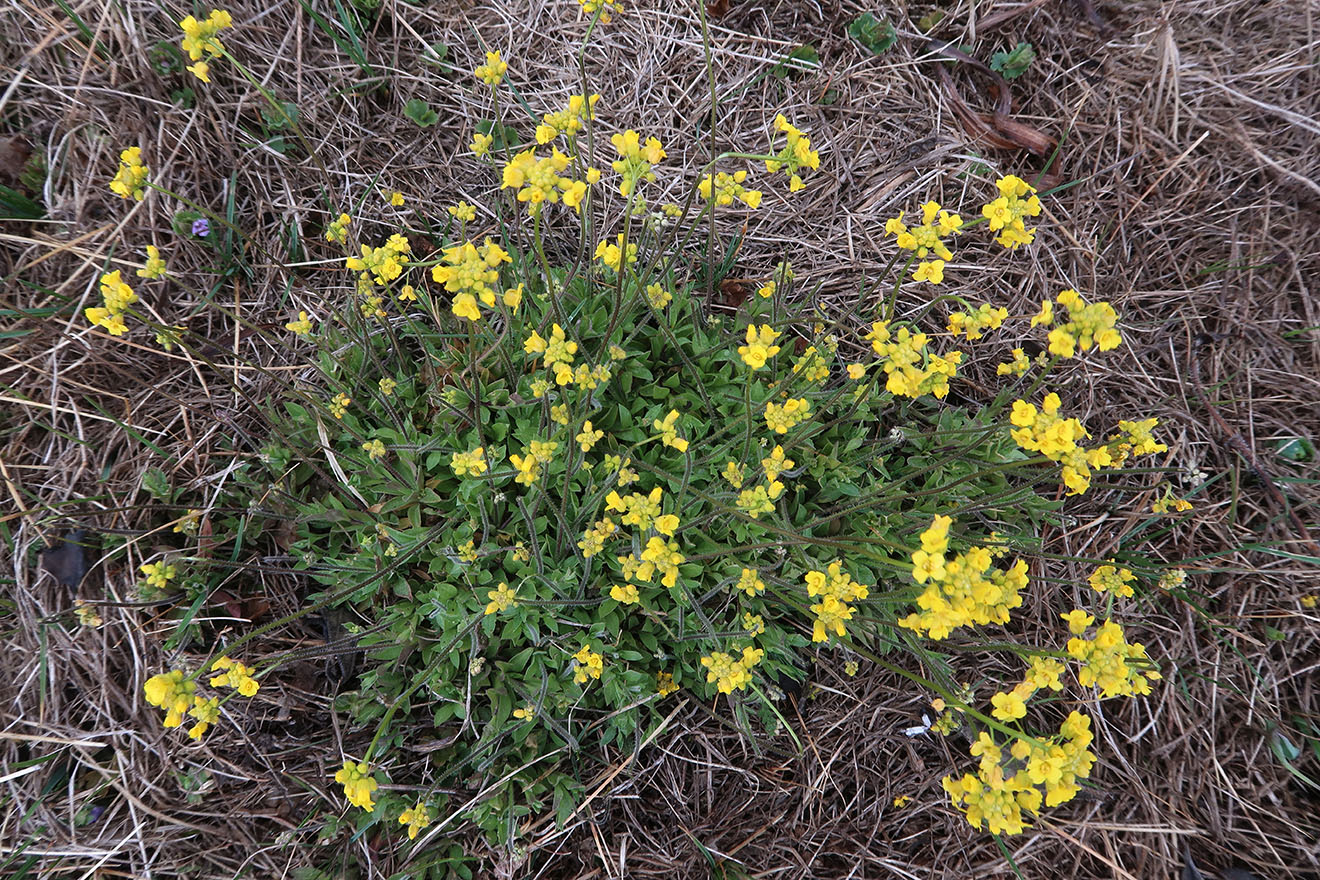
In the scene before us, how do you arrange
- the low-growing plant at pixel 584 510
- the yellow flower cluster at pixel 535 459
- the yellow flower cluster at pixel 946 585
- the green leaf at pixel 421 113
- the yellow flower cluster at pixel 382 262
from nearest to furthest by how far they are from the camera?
the yellow flower cluster at pixel 946 585 < the yellow flower cluster at pixel 535 459 < the yellow flower cluster at pixel 382 262 < the low-growing plant at pixel 584 510 < the green leaf at pixel 421 113

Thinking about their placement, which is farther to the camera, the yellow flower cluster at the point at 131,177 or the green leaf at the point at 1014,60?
the green leaf at the point at 1014,60

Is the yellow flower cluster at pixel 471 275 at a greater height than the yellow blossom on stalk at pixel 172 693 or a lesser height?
greater

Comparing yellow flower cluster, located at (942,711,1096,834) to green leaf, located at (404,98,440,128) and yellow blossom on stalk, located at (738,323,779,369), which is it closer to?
yellow blossom on stalk, located at (738,323,779,369)

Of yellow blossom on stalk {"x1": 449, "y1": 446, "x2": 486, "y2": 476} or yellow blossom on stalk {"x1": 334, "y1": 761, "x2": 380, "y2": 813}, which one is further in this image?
yellow blossom on stalk {"x1": 449, "y1": 446, "x2": 486, "y2": 476}

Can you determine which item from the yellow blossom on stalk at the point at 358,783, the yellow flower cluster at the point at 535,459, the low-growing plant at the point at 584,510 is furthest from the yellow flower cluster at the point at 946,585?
the yellow blossom on stalk at the point at 358,783

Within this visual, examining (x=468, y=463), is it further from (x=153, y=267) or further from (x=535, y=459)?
(x=153, y=267)

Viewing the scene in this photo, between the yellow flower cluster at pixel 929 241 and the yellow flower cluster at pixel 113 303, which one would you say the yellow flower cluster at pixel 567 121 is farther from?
the yellow flower cluster at pixel 113 303

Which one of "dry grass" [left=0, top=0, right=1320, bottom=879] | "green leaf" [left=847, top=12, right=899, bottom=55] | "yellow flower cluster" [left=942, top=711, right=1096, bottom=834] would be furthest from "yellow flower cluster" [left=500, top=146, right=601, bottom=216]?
"green leaf" [left=847, top=12, right=899, bottom=55]
